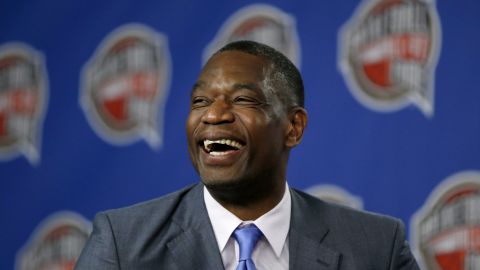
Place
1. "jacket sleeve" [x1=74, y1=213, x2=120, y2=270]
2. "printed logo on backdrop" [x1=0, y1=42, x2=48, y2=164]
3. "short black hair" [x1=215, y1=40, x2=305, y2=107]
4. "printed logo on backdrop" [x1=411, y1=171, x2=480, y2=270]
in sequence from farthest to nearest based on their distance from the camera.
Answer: "printed logo on backdrop" [x1=0, y1=42, x2=48, y2=164] < "printed logo on backdrop" [x1=411, y1=171, x2=480, y2=270] < "short black hair" [x1=215, y1=40, x2=305, y2=107] < "jacket sleeve" [x1=74, y1=213, x2=120, y2=270]

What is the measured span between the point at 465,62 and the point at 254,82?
0.71 metres

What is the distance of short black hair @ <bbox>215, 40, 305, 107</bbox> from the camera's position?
134cm

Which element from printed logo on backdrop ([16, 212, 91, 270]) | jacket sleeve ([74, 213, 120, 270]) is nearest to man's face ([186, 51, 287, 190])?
jacket sleeve ([74, 213, 120, 270])

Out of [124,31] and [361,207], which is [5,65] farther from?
[361,207]

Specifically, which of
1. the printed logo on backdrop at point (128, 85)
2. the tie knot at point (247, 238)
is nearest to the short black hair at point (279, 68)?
the tie knot at point (247, 238)

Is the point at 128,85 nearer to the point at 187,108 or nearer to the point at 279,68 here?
the point at 187,108

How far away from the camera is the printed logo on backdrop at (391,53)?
1.85 m

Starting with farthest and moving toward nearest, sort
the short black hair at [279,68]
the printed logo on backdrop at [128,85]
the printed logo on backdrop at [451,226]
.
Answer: the printed logo on backdrop at [128,85] < the printed logo on backdrop at [451,226] < the short black hair at [279,68]

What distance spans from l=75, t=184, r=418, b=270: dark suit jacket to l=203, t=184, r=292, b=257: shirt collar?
1 cm

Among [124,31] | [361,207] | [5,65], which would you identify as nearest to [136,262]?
[361,207]

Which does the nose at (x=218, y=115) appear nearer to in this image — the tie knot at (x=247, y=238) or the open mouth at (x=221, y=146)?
the open mouth at (x=221, y=146)

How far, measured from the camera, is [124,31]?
2197mm

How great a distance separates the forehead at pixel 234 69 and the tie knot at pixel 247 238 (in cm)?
23

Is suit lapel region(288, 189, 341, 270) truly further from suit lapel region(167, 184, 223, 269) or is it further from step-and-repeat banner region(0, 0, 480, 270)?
step-and-repeat banner region(0, 0, 480, 270)
